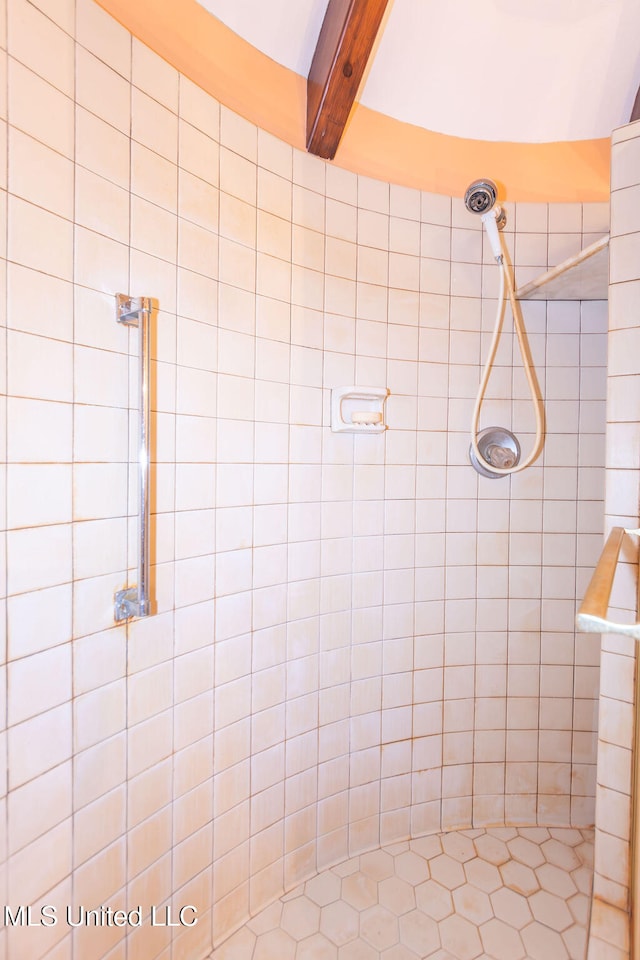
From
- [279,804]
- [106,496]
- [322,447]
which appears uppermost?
[322,447]

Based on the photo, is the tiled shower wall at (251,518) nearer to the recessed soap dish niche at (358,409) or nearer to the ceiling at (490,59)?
the recessed soap dish niche at (358,409)

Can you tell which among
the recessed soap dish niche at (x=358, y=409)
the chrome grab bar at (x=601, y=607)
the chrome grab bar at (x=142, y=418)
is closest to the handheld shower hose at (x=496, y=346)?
the recessed soap dish niche at (x=358, y=409)

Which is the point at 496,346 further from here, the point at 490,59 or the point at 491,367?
the point at 490,59

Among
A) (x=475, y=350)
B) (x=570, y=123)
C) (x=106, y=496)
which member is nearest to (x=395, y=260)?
(x=475, y=350)

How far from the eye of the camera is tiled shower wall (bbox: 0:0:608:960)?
927 millimetres

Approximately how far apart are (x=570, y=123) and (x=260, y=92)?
116 centimetres

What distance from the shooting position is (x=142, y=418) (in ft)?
3.35

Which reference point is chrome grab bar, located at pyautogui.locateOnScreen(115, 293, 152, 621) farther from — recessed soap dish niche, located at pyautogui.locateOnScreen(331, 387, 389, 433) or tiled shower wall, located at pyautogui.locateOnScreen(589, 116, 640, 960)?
tiled shower wall, located at pyautogui.locateOnScreen(589, 116, 640, 960)

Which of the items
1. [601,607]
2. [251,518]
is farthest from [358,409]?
[601,607]

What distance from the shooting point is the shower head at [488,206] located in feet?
4.75

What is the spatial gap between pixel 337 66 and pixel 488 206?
0.60 m

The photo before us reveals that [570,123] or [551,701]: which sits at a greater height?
[570,123]

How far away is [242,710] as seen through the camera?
4.51ft

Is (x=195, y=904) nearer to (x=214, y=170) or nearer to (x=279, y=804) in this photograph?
(x=279, y=804)
